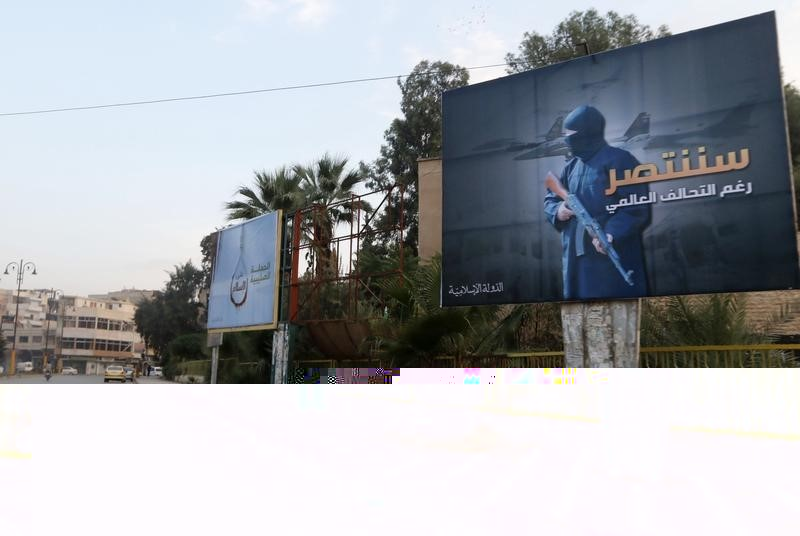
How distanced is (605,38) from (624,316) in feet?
75.2

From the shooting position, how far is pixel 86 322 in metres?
86.2

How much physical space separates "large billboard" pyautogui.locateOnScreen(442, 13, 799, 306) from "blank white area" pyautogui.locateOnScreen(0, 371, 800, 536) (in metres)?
1.95

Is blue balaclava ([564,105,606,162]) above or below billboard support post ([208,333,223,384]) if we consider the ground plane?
above

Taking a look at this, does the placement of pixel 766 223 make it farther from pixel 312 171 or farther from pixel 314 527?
pixel 312 171

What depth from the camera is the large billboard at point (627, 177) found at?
1027 centimetres

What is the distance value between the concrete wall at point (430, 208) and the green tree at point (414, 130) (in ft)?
30.9

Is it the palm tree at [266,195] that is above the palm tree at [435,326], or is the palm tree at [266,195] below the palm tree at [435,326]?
above

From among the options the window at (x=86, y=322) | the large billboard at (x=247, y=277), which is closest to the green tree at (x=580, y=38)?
the large billboard at (x=247, y=277)

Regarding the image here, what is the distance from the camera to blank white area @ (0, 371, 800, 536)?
3910mm

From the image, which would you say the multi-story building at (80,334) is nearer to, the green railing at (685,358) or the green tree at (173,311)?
the green tree at (173,311)

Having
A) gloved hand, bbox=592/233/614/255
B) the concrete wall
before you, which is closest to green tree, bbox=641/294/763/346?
gloved hand, bbox=592/233/614/255

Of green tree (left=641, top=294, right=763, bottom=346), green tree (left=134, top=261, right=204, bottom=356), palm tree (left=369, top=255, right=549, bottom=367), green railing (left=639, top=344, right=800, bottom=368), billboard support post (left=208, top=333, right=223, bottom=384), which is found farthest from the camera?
green tree (left=134, top=261, right=204, bottom=356)

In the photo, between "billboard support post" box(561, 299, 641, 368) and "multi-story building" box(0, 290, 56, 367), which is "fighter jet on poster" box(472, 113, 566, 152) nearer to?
"billboard support post" box(561, 299, 641, 368)

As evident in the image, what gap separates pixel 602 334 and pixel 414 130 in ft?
74.9
